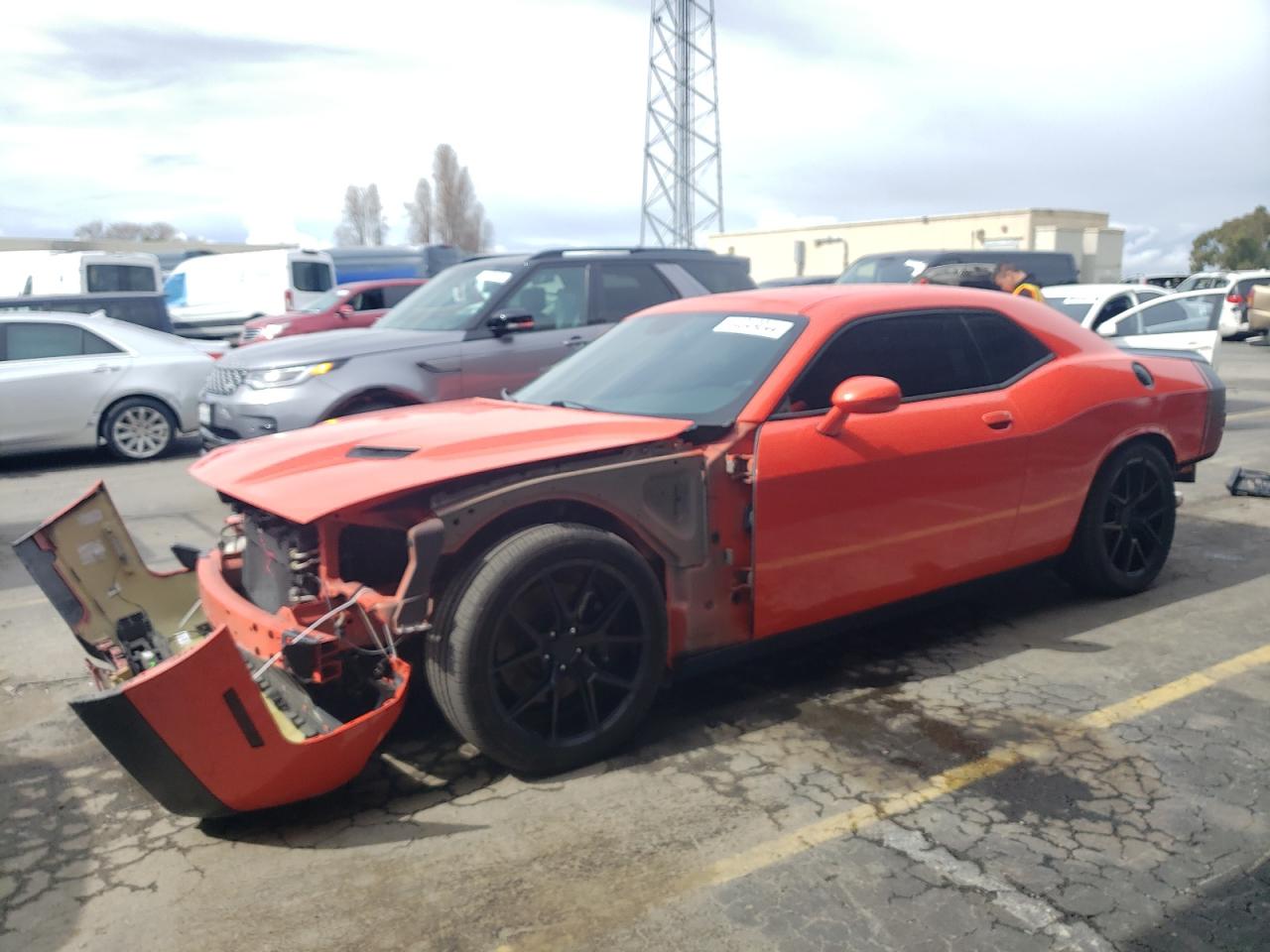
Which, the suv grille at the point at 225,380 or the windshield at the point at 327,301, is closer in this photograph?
the suv grille at the point at 225,380

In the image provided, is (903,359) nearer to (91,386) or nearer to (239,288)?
(91,386)

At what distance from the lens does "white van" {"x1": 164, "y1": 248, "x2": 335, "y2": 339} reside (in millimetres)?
22438

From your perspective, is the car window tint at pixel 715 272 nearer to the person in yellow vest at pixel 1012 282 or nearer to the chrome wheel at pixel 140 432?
the person in yellow vest at pixel 1012 282

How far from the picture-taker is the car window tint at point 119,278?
806 inches

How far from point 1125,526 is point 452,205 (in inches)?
3133

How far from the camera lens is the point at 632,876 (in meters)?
2.97

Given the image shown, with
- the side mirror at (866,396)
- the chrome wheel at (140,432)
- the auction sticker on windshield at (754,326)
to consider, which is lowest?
the chrome wheel at (140,432)

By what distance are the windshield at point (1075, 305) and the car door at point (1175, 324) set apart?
0.34 metres

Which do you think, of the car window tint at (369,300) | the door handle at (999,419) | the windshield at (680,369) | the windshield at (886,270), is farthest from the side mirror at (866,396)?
the car window tint at (369,300)

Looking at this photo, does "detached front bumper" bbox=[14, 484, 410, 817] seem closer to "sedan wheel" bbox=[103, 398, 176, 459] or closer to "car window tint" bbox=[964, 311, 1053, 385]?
"car window tint" bbox=[964, 311, 1053, 385]

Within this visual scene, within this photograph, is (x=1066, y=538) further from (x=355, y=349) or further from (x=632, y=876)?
(x=355, y=349)

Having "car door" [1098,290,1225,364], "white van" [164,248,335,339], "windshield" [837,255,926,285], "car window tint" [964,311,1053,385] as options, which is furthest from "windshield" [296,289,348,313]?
"car window tint" [964,311,1053,385]

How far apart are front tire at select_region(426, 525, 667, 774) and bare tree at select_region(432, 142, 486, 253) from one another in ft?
258

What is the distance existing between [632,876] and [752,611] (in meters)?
1.22
